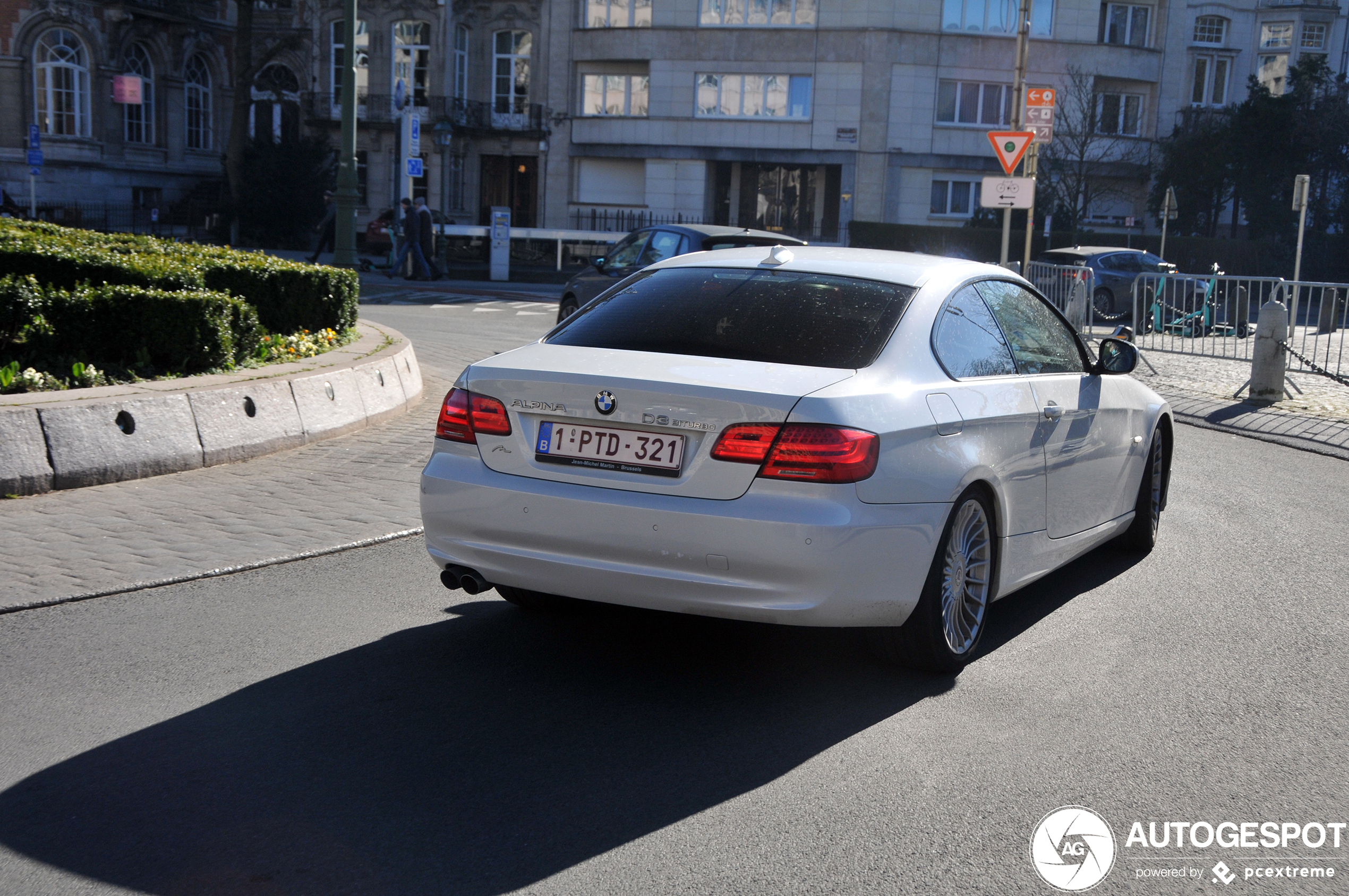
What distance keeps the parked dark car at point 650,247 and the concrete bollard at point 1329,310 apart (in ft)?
21.0

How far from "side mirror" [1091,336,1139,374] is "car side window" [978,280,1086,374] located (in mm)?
89

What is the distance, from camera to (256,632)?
536cm

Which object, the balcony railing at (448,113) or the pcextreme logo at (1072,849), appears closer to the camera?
the pcextreme logo at (1072,849)

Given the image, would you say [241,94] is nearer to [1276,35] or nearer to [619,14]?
[619,14]

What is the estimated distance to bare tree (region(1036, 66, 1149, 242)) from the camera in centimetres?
4684

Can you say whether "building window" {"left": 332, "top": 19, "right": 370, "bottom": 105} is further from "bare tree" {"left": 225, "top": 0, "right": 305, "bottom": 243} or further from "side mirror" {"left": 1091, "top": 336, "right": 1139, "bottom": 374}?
"side mirror" {"left": 1091, "top": 336, "right": 1139, "bottom": 374}

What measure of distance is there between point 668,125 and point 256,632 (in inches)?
1798

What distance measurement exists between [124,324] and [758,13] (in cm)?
4225

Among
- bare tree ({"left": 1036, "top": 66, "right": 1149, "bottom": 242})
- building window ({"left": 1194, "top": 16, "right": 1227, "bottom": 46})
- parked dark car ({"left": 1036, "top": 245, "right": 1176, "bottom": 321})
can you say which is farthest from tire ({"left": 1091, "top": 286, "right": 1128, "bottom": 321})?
building window ({"left": 1194, "top": 16, "right": 1227, "bottom": 46})

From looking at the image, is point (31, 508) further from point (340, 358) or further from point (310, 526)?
point (340, 358)

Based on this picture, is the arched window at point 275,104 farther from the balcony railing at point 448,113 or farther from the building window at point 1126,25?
the building window at point 1126,25

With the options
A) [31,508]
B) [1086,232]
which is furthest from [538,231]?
[31,508]

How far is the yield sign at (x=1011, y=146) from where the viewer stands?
20.3 meters

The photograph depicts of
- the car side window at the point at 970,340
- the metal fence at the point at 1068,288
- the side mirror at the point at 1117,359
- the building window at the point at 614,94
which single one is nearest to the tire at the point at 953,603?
the car side window at the point at 970,340
